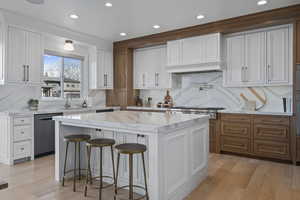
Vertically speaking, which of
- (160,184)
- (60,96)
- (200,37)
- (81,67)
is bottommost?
(160,184)

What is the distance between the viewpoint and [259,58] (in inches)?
166

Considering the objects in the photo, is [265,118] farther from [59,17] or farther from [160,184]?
[59,17]

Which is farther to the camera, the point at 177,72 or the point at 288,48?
the point at 177,72

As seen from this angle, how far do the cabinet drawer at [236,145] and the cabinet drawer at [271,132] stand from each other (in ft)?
0.79

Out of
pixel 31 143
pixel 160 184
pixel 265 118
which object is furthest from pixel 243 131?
pixel 31 143

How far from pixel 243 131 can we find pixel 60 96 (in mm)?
4399

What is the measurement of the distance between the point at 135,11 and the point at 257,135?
3315mm

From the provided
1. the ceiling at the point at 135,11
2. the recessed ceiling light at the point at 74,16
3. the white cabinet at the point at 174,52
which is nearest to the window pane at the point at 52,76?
the ceiling at the point at 135,11

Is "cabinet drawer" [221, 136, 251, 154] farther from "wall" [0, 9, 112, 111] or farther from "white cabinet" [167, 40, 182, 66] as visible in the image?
"wall" [0, 9, 112, 111]

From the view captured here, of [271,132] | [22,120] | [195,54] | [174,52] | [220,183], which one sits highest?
[174,52]

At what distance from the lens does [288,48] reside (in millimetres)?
3918

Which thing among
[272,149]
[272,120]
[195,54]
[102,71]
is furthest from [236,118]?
[102,71]

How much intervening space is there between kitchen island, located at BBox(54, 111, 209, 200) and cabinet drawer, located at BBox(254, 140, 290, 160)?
1.51m

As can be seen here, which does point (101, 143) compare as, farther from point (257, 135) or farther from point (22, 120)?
point (257, 135)
